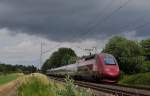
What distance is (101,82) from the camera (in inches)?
1959

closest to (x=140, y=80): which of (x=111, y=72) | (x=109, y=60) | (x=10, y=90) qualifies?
(x=109, y=60)

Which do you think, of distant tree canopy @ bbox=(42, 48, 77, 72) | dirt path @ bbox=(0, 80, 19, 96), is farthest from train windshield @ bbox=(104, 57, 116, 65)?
distant tree canopy @ bbox=(42, 48, 77, 72)

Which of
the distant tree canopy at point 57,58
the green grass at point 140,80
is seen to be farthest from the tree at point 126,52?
the distant tree canopy at point 57,58

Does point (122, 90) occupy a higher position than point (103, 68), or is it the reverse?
point (103, 68)

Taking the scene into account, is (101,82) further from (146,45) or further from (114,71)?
(146,45)

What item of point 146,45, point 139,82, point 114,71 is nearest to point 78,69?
point 139,82

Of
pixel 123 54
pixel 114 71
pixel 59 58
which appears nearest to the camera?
pixel 114 71

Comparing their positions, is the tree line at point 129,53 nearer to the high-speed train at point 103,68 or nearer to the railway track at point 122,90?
the high-speed train at point 103,68

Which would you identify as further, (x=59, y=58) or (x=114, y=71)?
(x=59, y=58)

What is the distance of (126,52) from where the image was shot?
11619 cm

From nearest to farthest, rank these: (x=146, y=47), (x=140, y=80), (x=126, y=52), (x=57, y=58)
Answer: (x=140, y=80), (x=126, y=52), (x=146, y=47), (x=57, y=58)

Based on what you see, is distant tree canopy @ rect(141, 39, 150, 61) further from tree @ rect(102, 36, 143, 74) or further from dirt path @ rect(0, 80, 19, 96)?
dirt path @ rect(0, 80, 19, 96)

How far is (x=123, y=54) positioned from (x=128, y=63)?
A: 53.3 feet

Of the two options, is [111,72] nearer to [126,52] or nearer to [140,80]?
[140,80]
